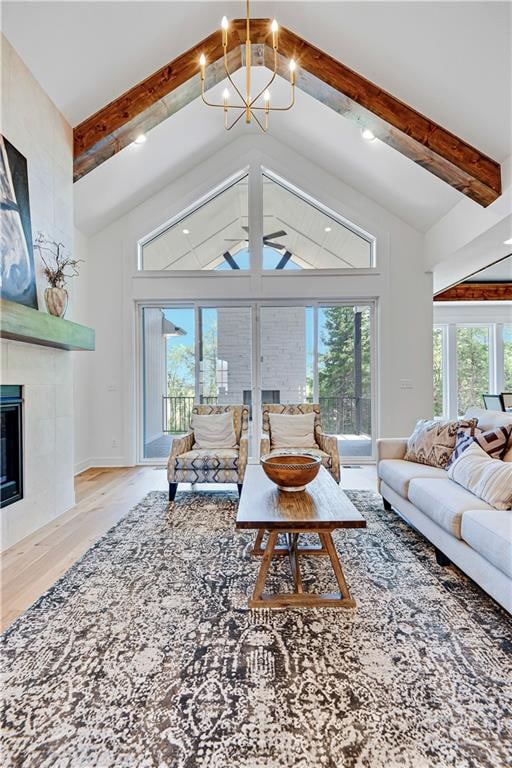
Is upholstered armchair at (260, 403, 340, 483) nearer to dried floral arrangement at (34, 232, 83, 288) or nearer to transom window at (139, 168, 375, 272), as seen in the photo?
transom window at (139, 168, 375, 272)

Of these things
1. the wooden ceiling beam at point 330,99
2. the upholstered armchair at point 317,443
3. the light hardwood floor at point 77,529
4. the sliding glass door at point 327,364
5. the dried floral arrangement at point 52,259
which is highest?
the wooden ceiling beam at point 330,99

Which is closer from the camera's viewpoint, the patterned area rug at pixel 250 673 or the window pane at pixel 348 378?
the patterned area rug at pixel 250 673

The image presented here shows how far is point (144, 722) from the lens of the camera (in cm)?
130

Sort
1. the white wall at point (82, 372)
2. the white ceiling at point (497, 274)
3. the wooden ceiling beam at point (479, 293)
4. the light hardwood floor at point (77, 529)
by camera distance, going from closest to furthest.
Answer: the light hardwood floor at point (77, 529) → the white wall at point (82, 372) → the white ceiling at point (497, 274) → the wooden ceiling beam at point (479, 293)

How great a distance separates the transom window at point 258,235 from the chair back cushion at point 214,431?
2.27 m

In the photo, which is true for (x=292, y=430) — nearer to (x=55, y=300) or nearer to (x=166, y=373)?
(x=166, y=373)

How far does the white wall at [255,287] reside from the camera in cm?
537

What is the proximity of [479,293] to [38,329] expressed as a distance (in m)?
7.24

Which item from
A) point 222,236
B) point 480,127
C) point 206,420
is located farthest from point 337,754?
point 222,236

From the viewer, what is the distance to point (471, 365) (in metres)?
7.92

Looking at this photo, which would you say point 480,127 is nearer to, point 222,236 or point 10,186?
point 222,236

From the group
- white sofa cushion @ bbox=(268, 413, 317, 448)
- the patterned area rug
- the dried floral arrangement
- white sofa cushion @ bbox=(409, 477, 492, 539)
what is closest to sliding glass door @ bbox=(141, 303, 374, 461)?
white sofa cushion @ bbox=(268, 413, 317, 448)

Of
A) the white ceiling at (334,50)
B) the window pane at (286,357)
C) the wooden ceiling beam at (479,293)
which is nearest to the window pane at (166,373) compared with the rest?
the window pane at (286,357)

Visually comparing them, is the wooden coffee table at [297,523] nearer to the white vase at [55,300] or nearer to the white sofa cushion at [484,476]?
the white sofa cushion at [484,476]
